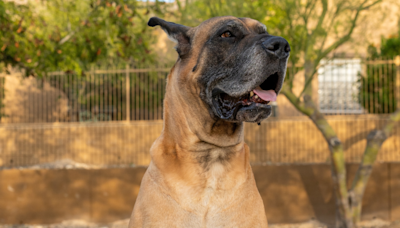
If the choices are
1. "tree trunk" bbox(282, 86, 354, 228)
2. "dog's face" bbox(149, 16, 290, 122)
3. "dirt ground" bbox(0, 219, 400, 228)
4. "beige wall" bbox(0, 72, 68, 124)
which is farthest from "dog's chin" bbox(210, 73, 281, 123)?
"beige wall" bbox(0, 72, 68, 124)

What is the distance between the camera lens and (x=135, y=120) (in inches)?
418

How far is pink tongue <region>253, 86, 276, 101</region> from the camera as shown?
7.88ft

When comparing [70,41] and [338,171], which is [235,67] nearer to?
[338,171]

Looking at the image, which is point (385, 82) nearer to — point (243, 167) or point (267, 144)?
point (267, 144)

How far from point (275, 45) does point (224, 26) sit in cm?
35

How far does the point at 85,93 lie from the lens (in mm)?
10477

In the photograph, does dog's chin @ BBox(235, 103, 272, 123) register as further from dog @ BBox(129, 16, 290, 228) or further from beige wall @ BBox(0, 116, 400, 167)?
beige wall @ BBox(0, 116, 400, 167)

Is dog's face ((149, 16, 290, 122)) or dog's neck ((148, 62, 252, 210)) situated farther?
dog's neck ((148, 62, 252, 210))

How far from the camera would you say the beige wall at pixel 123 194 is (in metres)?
7.41

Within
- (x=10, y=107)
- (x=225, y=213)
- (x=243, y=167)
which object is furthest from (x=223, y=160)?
(x=10, y=107)

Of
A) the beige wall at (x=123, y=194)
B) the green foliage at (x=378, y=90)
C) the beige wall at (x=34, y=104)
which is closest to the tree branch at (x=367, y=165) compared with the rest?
the beige wall at (x=123, y=194)

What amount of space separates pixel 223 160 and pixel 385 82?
870cm

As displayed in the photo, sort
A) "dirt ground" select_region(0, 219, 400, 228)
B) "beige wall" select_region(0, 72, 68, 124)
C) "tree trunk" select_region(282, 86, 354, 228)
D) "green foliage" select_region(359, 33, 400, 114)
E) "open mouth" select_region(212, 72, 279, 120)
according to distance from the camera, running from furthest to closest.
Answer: "beige wall" select_region(0, 72, 68, 124), "green foliage" select_region(359, 33, 400, 114), "dirt ground" select_region(0, 219, 400, 228), "tree trunk" select_region(282, 86, 354, 228), "open mouth" select_region(212, 72, 279, 120)

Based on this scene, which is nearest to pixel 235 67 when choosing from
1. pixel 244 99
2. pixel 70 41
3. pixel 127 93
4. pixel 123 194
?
pixel 244 99
